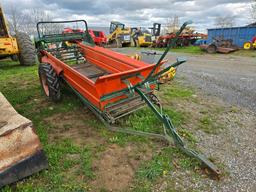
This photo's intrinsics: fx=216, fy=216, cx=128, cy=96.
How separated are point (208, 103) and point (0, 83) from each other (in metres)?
5.56

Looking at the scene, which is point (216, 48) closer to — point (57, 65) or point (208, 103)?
point (208, 103)

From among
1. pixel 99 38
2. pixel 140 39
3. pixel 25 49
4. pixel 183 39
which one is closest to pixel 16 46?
pixel 25 49

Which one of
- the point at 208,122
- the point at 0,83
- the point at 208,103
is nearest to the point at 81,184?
the point at 208,122

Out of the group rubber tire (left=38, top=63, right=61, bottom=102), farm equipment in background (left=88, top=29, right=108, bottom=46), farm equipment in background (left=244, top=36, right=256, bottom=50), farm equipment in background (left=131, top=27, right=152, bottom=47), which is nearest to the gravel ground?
rubber tire (left=38, top=63, right=61, bottom=102)

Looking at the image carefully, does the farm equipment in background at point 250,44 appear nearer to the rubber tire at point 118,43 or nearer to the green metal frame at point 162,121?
the rubber tire at point 118,43

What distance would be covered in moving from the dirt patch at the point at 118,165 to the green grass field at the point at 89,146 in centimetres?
1

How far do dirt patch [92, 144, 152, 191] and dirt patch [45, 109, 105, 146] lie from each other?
36 cm

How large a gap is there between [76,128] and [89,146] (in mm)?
608

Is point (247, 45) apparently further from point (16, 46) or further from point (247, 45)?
point (16, 46)

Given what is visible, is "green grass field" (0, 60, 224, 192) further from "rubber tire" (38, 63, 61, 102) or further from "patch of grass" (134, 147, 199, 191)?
"rubber tire" (38, 63, 61, 102)

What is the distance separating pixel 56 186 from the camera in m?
2.26

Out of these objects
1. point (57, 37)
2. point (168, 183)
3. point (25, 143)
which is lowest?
point (168, 183)

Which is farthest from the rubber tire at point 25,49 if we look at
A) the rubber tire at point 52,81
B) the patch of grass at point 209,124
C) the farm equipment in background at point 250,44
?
the farm equipment in background at point 250,44

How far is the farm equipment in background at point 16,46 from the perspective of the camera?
755 cm
